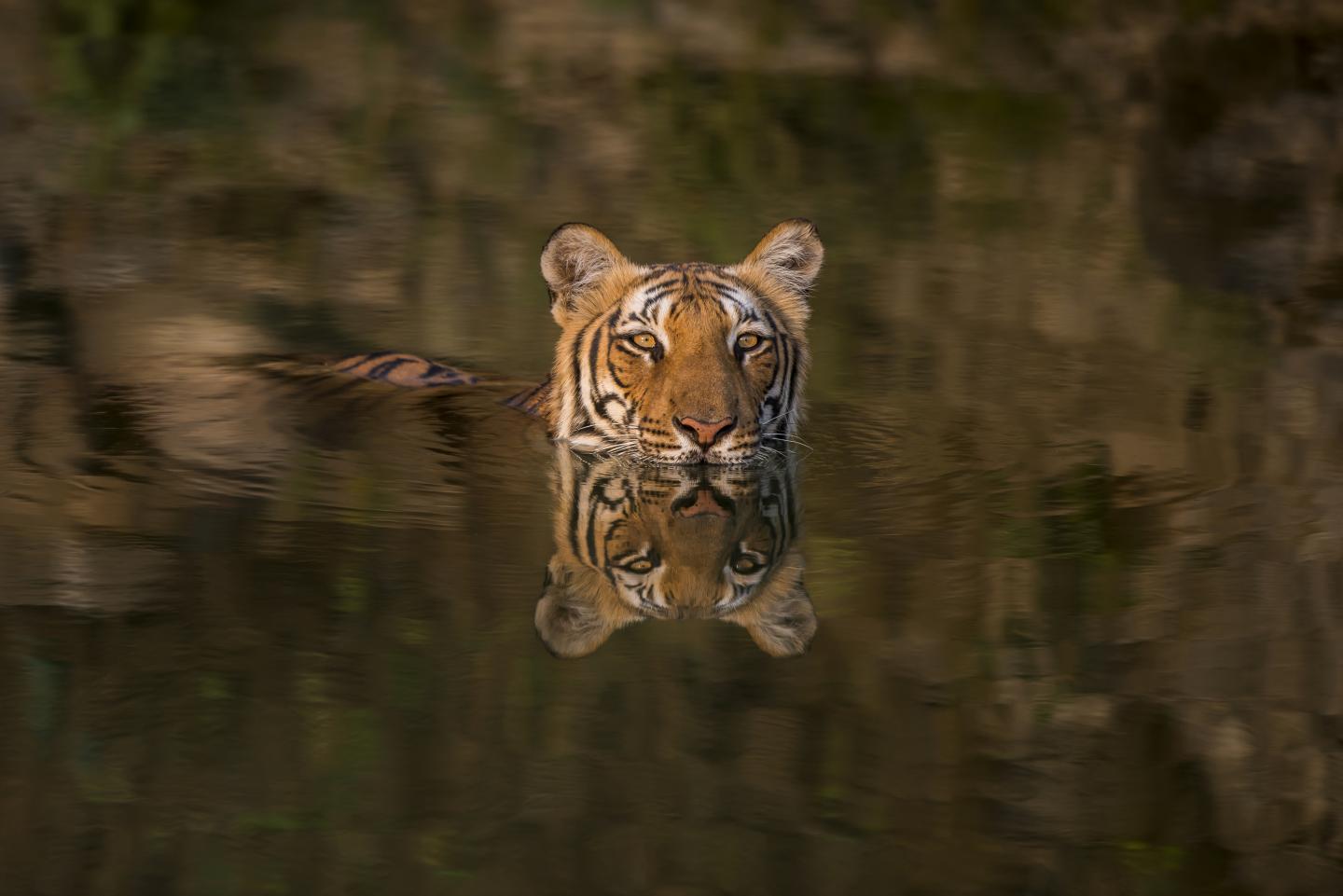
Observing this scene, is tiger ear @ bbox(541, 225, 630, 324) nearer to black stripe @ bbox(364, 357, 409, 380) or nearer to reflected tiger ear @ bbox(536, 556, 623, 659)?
black stripe @ bbox(364, 357, 409, 380)

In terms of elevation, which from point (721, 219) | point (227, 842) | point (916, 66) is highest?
point (916, 66)

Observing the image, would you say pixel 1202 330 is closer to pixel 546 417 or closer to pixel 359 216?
pixel 546 417

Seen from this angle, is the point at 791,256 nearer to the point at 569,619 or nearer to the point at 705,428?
the point at 705,428

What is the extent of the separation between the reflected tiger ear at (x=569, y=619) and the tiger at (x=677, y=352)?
94cm

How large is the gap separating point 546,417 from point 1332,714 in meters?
2.87

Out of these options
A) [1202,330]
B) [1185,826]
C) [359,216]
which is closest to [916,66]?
[359,216]

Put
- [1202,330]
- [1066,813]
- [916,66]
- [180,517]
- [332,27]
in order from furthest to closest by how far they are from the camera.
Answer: [332,27] → [916,66] → [1202,330] → [180,517] → [1066,813]

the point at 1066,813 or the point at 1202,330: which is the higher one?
the point at 1202,330

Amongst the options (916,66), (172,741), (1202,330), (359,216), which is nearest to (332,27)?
(916,66)

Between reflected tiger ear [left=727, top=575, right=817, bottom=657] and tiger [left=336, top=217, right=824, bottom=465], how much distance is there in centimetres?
96

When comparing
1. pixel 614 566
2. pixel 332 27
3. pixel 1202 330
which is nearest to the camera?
pixel 614 566

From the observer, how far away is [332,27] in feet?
49.7

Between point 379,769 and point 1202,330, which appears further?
point 1202,330

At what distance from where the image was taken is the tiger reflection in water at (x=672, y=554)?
4.09 m
